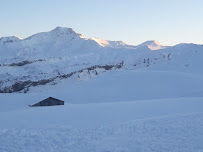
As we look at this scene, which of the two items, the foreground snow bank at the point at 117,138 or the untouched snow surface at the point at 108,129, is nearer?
the foreground snow bank at the point at 117,138

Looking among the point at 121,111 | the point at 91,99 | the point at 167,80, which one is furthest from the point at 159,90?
the point at 121,111

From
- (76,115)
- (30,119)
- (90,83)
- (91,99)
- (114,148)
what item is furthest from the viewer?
(90,83)

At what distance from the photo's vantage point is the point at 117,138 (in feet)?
45.9

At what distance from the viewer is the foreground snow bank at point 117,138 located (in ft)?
41.6

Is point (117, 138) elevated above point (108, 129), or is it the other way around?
point (108, 129)

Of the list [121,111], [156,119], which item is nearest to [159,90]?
[121,111]

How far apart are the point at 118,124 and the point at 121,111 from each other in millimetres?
4787

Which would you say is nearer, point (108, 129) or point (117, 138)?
point (117, 138)

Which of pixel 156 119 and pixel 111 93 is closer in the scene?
pixel 156 119

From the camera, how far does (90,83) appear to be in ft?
239

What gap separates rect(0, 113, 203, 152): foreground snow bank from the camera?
41.6ft

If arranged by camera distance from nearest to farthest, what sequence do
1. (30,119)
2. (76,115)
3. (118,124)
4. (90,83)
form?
(118,124)
(30,119)
(76,115)
(90,83)

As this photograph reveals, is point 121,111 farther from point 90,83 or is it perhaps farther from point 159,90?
point 90,83

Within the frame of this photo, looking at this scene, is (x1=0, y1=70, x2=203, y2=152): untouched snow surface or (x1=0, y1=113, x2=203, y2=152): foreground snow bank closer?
(x1=0, y1=113, x2=203, y2=152): foreground snow bank
